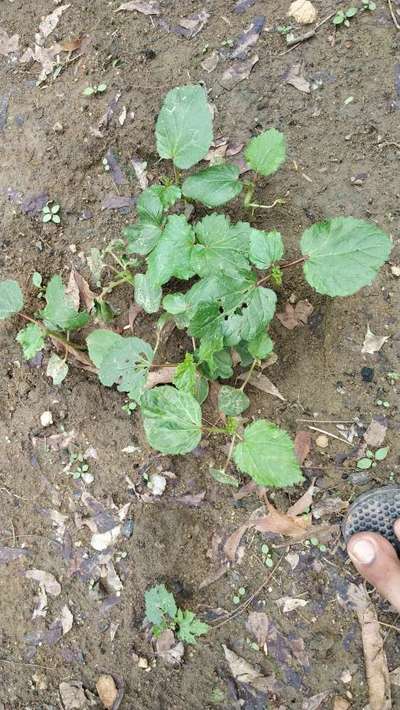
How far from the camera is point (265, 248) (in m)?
2.01

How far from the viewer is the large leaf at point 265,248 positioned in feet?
6.55

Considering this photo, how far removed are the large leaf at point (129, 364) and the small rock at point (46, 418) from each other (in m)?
0.39

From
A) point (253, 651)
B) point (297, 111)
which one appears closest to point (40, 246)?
point (297, 111)

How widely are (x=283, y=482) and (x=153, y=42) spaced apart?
2116 millimetres

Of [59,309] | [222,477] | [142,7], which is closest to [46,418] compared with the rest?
[59,309]

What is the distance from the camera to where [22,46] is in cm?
288

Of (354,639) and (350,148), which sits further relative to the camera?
(350,148)

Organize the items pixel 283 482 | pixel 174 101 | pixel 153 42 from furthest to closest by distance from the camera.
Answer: pixel 153 42 → pixel 174 101 → pixel 283 482

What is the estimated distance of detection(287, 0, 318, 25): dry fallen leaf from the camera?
8.48 ft

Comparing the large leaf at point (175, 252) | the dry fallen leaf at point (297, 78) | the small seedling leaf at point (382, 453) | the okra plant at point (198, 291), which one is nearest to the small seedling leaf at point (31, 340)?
the okra plant at point (198, 291)

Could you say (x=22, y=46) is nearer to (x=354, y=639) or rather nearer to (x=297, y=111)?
(x=297, y=111)

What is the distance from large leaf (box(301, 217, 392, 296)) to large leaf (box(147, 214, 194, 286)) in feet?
1.48

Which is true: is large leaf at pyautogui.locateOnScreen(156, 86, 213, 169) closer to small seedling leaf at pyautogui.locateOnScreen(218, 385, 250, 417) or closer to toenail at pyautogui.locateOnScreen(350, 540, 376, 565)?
small seedling leaf at pyautogui.locateOnScreen(218, 385, 250, 417)

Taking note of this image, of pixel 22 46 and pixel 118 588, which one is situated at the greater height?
pixel 22 46
